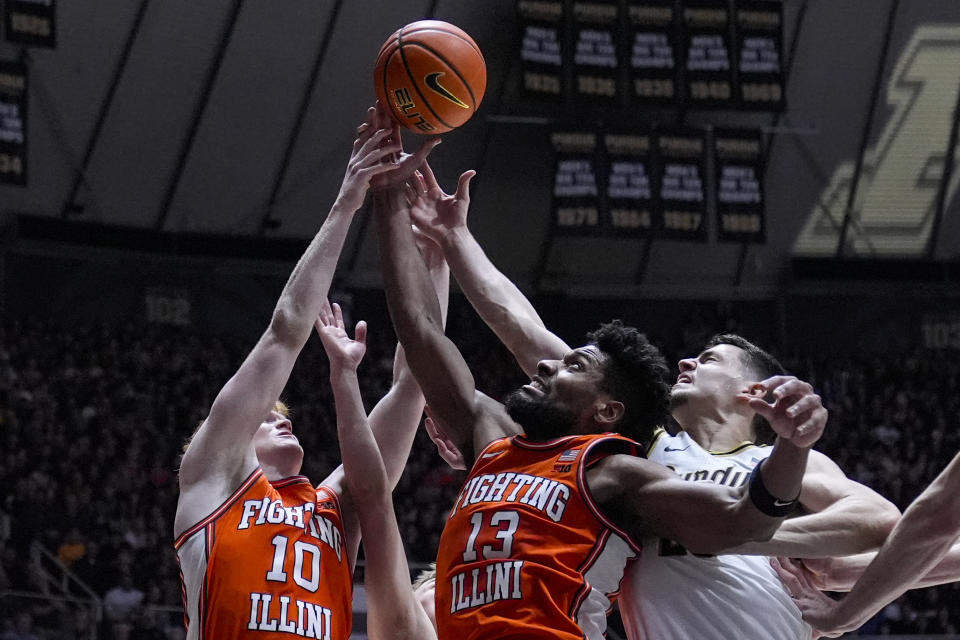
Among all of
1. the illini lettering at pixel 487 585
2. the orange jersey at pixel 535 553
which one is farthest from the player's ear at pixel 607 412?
the illini lettering at pixel 487 585

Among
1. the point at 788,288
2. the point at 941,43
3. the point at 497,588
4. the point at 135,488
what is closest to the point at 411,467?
the point at 135,488

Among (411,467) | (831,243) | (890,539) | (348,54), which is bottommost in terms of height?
(411,467)

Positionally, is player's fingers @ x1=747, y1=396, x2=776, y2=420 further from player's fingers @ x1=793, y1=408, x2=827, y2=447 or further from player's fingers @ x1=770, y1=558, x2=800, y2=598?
player's fingers @ x1=770, y1=558, x2=800, y2=598

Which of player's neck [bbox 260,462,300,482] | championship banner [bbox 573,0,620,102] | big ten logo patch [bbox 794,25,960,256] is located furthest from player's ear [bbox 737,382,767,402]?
big ten logo patch [bbox 794,25,960,256]

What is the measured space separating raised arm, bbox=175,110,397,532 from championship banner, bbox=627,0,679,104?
13.7 meters

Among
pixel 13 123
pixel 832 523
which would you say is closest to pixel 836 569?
pixel 832 523

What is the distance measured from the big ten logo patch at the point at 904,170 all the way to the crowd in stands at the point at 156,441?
6.73 ft

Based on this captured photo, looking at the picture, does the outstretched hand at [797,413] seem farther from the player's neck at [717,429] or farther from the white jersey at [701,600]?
the player's neck at [717,429]

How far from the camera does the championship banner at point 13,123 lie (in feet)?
48.7

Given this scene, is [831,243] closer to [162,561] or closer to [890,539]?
[162,561]

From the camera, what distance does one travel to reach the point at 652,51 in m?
18.2

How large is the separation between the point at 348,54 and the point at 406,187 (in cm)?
1478

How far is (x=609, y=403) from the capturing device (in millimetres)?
3959

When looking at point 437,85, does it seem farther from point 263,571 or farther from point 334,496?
point 263,571
